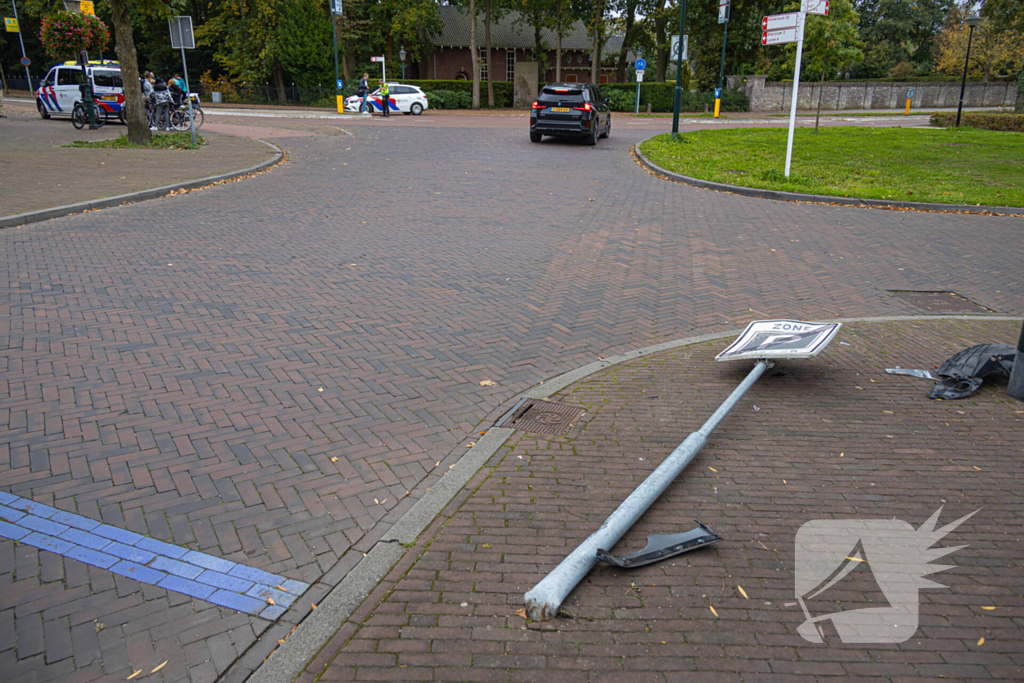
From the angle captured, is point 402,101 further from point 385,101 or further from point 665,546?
point 665,546

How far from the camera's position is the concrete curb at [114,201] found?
1032cm

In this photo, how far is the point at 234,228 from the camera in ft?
33.9

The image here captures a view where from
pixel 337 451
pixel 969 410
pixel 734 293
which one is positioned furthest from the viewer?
pixel 734 293

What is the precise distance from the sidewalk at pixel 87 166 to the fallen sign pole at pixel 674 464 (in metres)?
10.7

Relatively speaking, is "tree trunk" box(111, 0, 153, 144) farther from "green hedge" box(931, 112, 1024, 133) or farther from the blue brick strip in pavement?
"green hedge" box(931, 112, 1024, 133)

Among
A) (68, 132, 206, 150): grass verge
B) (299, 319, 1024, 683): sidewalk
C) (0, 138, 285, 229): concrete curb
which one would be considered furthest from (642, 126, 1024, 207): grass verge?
(68, 132, 206, 150): grass verge

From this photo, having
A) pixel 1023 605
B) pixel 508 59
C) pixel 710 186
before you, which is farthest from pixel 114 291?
pixel 508 59

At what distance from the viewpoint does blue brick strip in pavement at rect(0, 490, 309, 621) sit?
10.6ft

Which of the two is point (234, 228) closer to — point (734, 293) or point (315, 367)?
point (315, 367)

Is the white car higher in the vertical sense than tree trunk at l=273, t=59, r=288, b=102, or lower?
lower

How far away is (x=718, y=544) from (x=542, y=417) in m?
1.78

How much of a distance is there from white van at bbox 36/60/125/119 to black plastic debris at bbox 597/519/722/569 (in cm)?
2727

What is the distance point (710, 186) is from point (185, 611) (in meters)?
13.8

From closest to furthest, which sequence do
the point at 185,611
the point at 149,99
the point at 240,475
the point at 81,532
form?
the point at 185,611 < the point at 81,532 < the point at 240,475 < the point at 149,99
